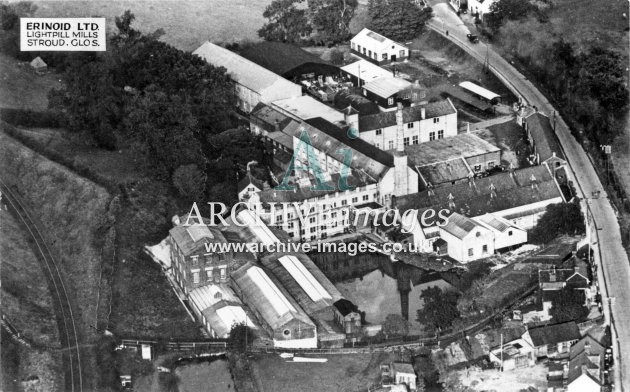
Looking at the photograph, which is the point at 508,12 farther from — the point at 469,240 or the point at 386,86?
the point at 469,240

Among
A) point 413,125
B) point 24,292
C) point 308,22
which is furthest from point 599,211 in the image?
point 308,22

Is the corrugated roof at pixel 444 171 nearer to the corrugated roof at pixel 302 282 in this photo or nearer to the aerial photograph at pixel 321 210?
the aerial photograph at pixel 321 210

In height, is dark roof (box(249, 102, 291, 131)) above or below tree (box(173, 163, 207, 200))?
above

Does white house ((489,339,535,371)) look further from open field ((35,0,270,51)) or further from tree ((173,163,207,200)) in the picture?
open field ((35,0,270,51))

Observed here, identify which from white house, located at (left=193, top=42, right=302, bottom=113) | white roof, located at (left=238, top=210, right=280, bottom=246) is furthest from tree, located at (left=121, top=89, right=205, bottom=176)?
white house, located at (left=193, top=42, right=302, bottom=113)

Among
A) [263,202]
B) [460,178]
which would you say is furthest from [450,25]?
[263,202]
